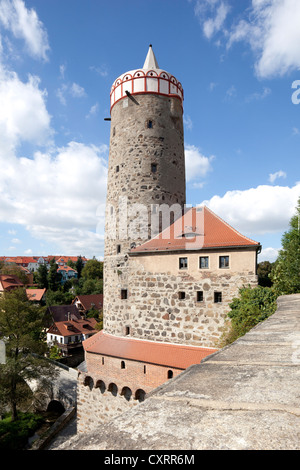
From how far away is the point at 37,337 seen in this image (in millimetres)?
23578

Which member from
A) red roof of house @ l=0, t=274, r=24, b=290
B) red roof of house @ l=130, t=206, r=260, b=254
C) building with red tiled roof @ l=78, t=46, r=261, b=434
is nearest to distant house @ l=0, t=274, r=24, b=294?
red roof of house @ l=0, t=274, r=24, b=290

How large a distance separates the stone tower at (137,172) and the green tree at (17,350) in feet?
27.2

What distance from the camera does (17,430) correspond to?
16.2 meters

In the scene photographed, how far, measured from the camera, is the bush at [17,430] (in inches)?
583

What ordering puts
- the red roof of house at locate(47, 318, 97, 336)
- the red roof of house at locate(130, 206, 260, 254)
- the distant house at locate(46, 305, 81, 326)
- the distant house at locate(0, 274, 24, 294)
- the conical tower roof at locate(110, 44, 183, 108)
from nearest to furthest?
1. the red roof of house at locate(130, 206, 260, 254)
2. the conical tower roof at locate(110, 44, 183, 108)
3. the red roof of house at locate(47, 318, 97, 336)
4. the distant house at locate(46, 305, 81, 326)
5. the distant house at locate(0, 274, 24, 294)

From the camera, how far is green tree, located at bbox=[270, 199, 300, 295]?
40.4ft

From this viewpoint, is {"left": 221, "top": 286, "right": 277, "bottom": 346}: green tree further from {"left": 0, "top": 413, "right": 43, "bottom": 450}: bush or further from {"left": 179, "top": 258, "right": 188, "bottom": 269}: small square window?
{"left": 0, "top": 413, "right": 43, "bottom": 450}: bush

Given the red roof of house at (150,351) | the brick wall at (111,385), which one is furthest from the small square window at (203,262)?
the brick wall at (111,385)

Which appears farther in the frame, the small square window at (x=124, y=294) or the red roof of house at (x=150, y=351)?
the small square window at (x=124, y=294)

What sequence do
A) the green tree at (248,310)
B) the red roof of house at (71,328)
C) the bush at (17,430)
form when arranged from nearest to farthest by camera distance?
the green tree at (248,310), the bush at (17,430), the red roof of house at (71,328)

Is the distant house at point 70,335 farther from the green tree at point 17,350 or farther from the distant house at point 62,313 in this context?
the green tree at point 17,350

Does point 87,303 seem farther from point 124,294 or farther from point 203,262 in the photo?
point 203,262

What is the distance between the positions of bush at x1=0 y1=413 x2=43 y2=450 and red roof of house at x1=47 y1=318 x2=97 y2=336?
11.6 metres

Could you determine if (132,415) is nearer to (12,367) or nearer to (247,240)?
(247,240)
